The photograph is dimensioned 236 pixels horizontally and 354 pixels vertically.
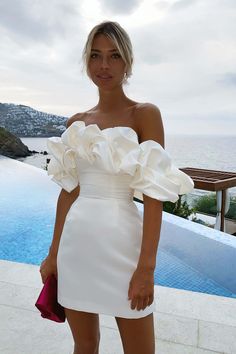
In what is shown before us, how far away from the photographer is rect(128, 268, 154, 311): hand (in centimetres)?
100

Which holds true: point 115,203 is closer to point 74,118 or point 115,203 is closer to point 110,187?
point 110,187

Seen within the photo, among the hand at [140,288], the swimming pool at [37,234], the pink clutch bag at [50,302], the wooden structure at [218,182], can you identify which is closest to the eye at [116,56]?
the hand at [140,288]

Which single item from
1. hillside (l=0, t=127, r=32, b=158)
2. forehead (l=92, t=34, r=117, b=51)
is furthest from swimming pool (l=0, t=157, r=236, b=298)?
hillside (l=0, t=127, r=32, b=158)

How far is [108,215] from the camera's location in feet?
3.52

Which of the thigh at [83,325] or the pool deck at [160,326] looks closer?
the thigh at [83,325]

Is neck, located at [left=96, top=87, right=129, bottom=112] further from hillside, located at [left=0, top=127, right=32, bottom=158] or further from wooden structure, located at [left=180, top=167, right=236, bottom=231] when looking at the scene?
hillside, located at [left=0, top=127, right=32, bottom=158]

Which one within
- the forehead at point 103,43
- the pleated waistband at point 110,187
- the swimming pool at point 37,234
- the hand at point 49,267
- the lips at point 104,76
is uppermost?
the forehead at point 103,43

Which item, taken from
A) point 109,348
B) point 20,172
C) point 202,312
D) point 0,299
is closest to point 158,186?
point 109,348

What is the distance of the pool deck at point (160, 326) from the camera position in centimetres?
194

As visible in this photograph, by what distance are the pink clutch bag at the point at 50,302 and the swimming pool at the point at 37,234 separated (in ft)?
8.89

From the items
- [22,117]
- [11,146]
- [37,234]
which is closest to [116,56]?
[37,234]

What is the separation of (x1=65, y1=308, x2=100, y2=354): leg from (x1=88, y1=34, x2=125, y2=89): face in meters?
0.78

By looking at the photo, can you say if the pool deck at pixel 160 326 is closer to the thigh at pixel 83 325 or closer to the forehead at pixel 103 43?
the thigh at pixel 83 325

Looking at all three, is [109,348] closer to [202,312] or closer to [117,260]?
[202,312]
